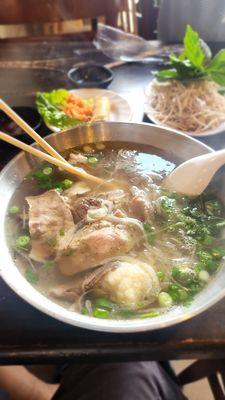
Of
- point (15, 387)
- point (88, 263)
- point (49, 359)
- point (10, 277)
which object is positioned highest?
point (10, 277)

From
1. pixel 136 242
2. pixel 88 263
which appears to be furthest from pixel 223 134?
pixel 88 263

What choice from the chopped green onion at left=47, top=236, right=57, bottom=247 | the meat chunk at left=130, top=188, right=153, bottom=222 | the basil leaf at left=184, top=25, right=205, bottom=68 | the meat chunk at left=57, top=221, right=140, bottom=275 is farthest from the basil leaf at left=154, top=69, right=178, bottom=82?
the chopped green onion at left=47, top=236, right=57, bottom=247

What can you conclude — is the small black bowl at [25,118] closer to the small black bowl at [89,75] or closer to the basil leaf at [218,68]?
the small black bowl at [89,75]

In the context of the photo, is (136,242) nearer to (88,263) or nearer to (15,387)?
(88,263)

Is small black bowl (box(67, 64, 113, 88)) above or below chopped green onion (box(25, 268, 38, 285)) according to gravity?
above

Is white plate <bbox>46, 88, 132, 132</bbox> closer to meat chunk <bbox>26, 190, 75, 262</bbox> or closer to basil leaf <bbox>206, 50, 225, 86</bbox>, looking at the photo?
basil leaf <bbox>206, 50, 225, 86</bbox>

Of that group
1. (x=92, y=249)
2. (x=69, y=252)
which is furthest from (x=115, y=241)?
(x=69, y=252)

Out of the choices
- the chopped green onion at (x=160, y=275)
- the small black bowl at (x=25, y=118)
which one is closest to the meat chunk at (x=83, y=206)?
the chopped green onion at (x=160, y=275)

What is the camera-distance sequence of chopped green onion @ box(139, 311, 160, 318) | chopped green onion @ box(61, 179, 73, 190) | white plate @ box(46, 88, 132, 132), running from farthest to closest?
white plate @ box(46, 88, 132, 132) → chopped green onion @ box(61, 179, 73, 190) → chopped green onion @ box(139, 311, 160, 318)
